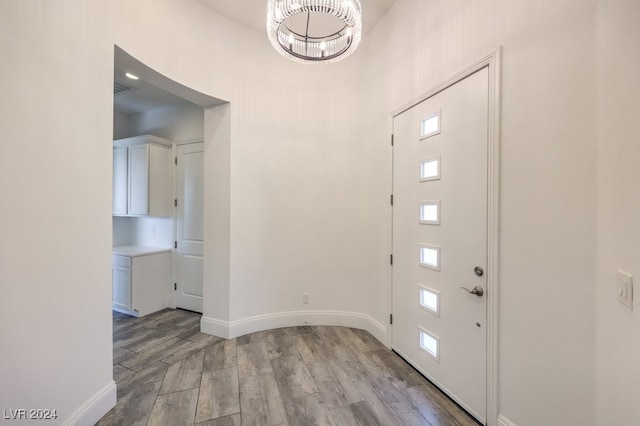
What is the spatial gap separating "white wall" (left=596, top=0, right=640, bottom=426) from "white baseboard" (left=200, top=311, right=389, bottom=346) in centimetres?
174

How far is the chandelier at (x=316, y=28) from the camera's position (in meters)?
1.50

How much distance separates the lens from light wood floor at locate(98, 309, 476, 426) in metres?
1.71

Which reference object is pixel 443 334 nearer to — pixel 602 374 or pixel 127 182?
pixel 602 374

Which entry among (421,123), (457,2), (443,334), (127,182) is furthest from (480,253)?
(127,182)

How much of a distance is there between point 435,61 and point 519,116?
0.89m

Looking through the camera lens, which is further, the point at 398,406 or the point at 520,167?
the point at 398,406

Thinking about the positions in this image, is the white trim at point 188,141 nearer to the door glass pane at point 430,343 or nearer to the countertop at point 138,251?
the countertop at point 138,251

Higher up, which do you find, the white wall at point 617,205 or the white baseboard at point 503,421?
the white wall at point 617,205

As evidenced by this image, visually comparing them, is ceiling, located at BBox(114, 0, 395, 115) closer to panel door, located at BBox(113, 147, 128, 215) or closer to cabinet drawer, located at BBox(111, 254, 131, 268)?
panel door, located at BBox(113, 147, 128, 215)

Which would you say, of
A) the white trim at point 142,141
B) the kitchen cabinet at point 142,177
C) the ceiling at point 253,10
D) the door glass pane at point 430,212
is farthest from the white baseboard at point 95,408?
the ceiling at point 253,10

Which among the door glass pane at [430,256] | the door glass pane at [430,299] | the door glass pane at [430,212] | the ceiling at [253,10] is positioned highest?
the ceiling at [253,10]

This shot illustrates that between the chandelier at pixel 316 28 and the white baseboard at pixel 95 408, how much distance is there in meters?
2.60

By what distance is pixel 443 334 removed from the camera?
1.93 meters

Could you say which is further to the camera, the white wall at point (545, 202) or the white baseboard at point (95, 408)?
the white baseboard at point (95, 408)
